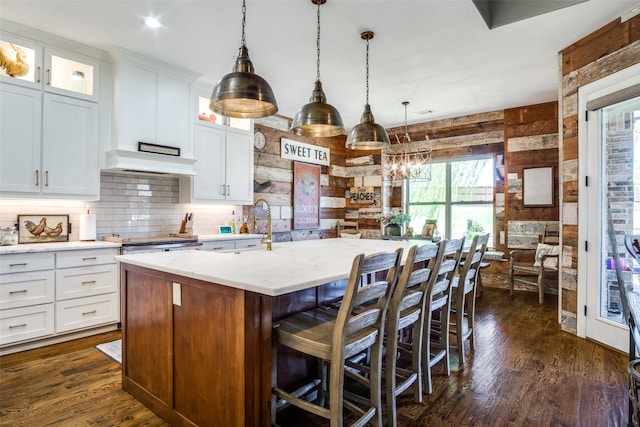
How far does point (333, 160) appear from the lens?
279 inches

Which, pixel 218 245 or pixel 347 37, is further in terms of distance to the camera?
pixel 218 245

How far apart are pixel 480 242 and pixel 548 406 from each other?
124cm

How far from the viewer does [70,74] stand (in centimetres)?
360

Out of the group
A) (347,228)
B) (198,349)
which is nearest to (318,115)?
(198,349)

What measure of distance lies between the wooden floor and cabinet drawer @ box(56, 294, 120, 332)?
6.9 inches

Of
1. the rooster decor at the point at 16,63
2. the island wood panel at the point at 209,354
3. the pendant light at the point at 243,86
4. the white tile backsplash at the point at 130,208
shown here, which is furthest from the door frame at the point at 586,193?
the rooster decor at the point at 16,63

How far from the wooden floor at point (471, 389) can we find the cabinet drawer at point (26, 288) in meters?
0.44

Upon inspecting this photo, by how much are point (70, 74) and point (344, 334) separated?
3846 mm

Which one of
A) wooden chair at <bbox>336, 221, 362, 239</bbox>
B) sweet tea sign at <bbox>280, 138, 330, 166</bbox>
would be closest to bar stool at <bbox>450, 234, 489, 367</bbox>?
sweet tea sign at <bbox>280, 138, 330, 166</bbox>

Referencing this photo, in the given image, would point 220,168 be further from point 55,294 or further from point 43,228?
point 55,294

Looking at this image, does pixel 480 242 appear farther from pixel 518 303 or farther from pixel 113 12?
pixel 113 12

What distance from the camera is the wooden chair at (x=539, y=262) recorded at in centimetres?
475

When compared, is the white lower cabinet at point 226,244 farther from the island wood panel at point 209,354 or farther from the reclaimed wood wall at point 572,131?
the reclaimed wood wall at point 572,131

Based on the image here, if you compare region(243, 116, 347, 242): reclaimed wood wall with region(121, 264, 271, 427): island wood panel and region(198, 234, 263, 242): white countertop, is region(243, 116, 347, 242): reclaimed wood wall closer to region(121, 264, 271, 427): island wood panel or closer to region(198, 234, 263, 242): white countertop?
region(198, 234, 263, 242): white countertop
